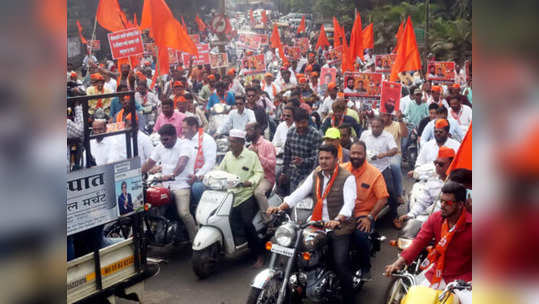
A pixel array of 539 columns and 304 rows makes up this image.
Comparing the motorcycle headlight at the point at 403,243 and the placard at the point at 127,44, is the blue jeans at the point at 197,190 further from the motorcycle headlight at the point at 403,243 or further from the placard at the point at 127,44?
the placard at the point at 127,44

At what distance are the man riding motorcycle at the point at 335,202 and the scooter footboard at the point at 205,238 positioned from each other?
42.5 inches

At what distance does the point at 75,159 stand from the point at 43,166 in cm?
374

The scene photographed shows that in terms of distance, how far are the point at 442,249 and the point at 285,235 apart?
49.7 inches

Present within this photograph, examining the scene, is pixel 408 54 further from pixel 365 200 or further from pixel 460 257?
pixel 460 257

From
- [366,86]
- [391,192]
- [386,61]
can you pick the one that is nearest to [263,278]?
[391,192]

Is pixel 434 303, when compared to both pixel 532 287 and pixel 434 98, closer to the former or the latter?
pixel 532 287

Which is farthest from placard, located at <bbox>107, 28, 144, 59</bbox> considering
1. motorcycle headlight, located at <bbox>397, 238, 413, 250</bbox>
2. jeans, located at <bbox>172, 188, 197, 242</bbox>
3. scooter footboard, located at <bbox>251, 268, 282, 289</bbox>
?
motorcycle headlight, located at <bbox>397, 238, 413, 250</bbox>

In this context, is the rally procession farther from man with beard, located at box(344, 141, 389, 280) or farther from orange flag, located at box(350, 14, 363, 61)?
orange flag, located at box(350, 14, 363, 61)

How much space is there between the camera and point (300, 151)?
22.7 feet

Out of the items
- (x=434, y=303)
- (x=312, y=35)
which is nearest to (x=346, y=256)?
(x=434, y=303)

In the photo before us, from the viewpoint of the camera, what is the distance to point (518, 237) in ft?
2.68

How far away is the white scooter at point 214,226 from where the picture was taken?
5680 millimetres

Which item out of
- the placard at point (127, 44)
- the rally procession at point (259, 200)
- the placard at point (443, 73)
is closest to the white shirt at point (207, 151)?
the rally procession at point (259, 200)

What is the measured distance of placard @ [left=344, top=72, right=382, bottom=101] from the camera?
9125 millimetres
